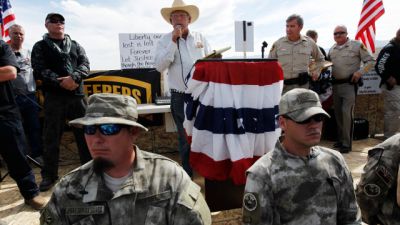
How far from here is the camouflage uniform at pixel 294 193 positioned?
1.80 meters

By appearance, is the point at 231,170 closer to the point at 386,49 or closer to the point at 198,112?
the point at 198,112

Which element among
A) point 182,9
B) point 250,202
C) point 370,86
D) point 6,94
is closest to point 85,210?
point 250,202

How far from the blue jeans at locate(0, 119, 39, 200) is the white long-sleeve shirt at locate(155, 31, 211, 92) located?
1.68m

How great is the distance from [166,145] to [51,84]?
9.43 feet

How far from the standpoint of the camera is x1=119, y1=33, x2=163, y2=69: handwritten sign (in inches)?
235

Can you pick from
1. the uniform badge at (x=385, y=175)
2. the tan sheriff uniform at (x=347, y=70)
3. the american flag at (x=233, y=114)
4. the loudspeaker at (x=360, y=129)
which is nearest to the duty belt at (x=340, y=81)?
the tan sheriff uniform at (x=347, y=70)

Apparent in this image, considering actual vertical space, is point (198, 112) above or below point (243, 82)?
below

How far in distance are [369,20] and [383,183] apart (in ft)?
23.5

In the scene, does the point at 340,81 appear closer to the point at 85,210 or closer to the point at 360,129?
the point at 360,129

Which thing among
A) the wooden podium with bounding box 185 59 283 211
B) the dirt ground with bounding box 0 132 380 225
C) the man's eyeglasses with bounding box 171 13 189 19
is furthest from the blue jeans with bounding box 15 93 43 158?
the wooden podium with bounding box 185 59 283 211

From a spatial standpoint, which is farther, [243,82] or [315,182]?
[243,82]

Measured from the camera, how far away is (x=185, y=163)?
11.7ft

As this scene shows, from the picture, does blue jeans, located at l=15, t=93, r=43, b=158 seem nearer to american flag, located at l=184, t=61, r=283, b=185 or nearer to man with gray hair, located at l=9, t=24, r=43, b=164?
man with gray hair, located at l=9, t=24, r=43, b=164

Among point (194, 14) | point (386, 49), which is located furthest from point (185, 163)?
point (386, 49)
